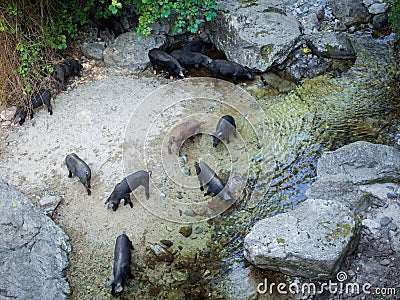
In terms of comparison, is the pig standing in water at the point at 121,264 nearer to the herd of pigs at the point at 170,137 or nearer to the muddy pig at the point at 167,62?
the herd of pigs at the point at 170,137

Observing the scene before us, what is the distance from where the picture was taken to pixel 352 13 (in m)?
10.6

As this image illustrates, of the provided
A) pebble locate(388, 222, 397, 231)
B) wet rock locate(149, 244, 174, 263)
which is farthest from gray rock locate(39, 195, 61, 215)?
pebble locate(388, 222, 397, 231)

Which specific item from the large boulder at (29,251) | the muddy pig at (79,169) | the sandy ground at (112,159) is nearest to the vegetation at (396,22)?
the sandy ground at (112,159)

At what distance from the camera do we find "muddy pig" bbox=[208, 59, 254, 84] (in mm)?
9320

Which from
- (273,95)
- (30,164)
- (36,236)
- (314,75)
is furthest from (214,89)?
(36,236)

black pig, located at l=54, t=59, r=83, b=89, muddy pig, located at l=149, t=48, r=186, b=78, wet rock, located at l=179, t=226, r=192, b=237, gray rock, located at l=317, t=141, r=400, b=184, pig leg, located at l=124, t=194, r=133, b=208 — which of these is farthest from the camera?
muddy pig, located at l=149, t=48, r=186, b=78

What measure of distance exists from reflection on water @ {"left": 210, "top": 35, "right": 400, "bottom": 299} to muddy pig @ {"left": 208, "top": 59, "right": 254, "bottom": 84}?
0.82 m

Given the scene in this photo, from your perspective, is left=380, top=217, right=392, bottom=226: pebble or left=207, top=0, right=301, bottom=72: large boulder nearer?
left=380, top=217, right=392, bottom=226: pebble

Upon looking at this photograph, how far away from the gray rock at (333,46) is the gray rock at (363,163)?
3093 mm

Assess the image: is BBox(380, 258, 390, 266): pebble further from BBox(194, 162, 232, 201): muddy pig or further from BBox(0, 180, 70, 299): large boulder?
BBox(0, 180, 70, 299): large boulder

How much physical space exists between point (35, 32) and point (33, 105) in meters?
1.51

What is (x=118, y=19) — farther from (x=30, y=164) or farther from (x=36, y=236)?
(x=36, y=236)

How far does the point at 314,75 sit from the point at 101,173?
15.8ft

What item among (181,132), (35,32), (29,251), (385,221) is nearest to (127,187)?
(181,132)
